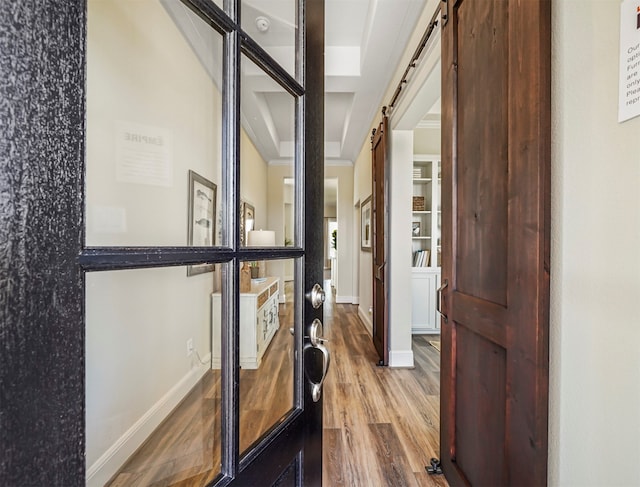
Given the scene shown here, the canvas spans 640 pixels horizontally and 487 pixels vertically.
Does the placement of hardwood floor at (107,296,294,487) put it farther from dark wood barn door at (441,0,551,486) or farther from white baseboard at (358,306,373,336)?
white baseboard at (358,306,373,336)

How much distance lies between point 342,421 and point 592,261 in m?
1.82

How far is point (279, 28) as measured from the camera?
2.76 feet

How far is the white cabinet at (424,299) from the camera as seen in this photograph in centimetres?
408

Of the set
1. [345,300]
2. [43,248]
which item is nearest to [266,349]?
[43,248]

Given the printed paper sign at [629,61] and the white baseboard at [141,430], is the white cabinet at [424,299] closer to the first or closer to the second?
the printed paper sign at [629,61]

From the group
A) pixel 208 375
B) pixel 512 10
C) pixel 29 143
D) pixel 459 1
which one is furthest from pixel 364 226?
pixel 29 143

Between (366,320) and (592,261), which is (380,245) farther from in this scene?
(592,261)

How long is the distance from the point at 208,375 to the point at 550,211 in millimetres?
985

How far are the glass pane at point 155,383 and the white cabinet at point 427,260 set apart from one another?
366 centimetres

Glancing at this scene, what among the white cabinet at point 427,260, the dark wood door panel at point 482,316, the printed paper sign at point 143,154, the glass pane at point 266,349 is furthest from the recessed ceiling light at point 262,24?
the white cabinet at point 427,260

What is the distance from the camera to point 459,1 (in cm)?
137

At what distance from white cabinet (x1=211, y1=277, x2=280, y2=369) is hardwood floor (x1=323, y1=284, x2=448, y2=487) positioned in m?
1.18

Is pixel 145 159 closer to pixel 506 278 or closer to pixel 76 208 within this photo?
pixel 76 208

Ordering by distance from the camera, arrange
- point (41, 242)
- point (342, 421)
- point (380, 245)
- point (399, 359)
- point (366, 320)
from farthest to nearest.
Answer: point (366, 320) < point (380, 245) < point (399, 359) < point (342, 421) < point (41, 242)
